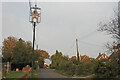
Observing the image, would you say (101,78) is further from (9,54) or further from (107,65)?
(9,54)

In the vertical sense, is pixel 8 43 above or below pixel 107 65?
above

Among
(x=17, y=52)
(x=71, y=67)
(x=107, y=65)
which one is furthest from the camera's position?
(x=17, y=52)

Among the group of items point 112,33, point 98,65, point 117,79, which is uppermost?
point 112,33

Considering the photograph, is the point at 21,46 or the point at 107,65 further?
the point at 21,46

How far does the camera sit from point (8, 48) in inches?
1711

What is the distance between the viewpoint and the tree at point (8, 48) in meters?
42.2

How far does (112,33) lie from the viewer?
58.2 feet

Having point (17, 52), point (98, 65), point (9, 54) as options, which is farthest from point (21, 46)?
point (98, 65)

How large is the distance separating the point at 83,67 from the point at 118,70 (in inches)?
291

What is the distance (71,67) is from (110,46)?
6676mm

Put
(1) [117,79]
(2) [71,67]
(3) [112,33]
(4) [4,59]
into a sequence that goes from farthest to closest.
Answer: (4) [4,59] < (2) [71,67] < (3) [112,33] < (1) [117,79]

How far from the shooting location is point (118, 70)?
43.3 ft

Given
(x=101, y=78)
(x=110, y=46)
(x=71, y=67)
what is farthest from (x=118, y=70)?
(x=71, y=67)

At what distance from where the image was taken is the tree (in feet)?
138
